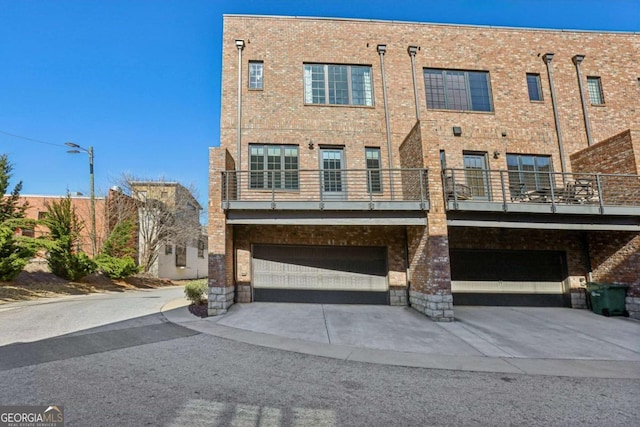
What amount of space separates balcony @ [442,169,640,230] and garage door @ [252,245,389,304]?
10.9 feet

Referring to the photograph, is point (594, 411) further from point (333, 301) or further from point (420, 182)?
point (333, 301)

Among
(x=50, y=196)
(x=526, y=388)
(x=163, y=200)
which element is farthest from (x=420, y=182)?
(x=50, y=196)

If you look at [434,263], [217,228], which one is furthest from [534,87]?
[217,228]

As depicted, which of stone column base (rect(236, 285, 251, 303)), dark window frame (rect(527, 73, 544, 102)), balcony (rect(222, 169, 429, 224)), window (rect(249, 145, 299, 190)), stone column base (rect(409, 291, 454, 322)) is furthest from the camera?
dark window frame (rect(527, 73, 544, 102))

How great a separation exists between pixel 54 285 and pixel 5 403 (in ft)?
44.0

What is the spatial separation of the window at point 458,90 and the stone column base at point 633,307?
26.7 feet

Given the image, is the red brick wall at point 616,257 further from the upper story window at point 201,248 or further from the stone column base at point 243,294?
the upper story window at point 201,248

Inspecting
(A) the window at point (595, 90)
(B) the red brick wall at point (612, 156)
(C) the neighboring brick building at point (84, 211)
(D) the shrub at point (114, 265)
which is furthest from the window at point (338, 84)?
(C) the neighboring brick building at point (84, 211)

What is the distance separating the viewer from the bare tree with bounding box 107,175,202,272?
2080 cm

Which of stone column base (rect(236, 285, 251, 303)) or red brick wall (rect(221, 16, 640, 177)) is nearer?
stone column base (rect(236, 285, 251, 303))

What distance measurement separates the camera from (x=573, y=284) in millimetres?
11328

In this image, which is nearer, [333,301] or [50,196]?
[333,301]

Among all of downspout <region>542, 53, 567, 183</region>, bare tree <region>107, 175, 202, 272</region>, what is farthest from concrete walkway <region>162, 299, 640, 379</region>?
bare tree <region>107, 175, 202, 272</region>

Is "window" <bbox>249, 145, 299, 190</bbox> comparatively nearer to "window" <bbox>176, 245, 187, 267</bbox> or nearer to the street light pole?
the street light pole
